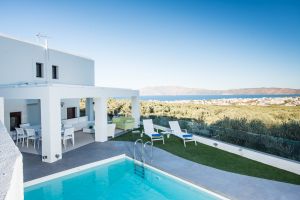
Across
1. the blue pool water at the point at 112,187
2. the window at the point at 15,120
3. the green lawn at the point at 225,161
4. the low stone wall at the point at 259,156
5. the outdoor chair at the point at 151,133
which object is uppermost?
the window at the point at 15,120

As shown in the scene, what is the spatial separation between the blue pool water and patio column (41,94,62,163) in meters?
1.66

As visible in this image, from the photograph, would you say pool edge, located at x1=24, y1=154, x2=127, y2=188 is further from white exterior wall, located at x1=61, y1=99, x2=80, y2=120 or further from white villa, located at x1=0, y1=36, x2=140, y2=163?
white exterior wall, located at x1=61, y1=99, x2=80, y2=120

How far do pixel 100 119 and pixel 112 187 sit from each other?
19.8ft

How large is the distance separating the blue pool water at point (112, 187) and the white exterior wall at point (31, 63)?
8567mm

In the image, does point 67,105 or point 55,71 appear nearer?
point 55,71

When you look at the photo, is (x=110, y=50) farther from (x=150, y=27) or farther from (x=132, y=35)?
(x=150, y=27)

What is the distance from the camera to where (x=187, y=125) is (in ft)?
49.2

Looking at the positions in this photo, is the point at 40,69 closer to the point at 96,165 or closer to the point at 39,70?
the point at 39,70

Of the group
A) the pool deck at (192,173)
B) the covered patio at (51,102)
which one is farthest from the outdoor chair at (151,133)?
the covered patio at (51,102)

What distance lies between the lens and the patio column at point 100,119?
1284cm

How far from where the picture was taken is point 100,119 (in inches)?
512

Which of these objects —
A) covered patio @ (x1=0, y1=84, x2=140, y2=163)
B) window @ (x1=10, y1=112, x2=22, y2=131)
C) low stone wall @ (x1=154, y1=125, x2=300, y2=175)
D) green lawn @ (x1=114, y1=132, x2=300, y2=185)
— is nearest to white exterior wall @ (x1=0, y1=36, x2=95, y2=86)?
window @ (x1=10, y1=112, x2=22, y2=131)

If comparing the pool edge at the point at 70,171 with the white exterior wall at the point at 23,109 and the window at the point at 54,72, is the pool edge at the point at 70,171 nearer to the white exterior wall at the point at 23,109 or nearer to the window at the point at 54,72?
the white exterior wall at the point at 23,109

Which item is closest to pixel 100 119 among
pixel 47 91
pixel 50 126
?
pixel 50 126
